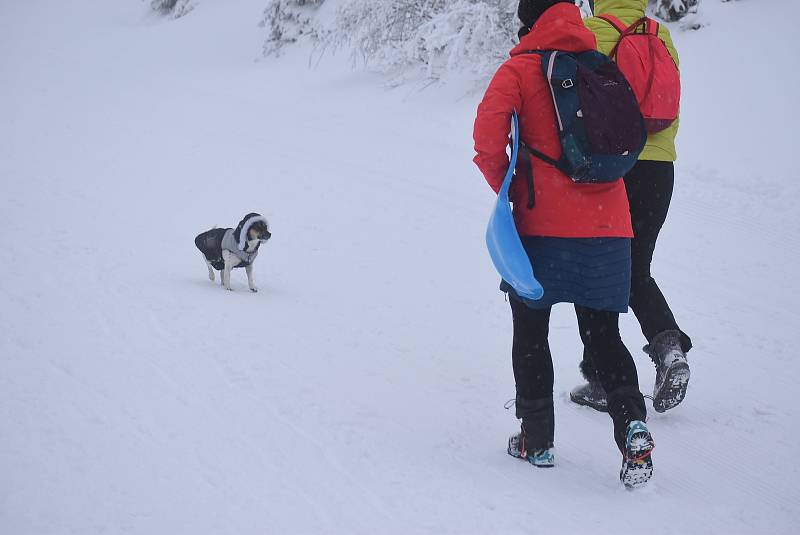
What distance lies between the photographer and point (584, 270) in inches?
103

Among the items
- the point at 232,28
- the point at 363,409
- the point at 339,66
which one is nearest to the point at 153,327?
the point at 363,409

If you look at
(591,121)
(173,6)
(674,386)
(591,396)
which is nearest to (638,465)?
(674,386)

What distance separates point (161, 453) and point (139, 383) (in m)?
0.80

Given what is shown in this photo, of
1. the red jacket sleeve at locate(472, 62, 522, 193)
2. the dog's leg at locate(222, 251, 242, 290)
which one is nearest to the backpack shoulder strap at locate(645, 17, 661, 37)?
the red jacket sleeve at locate(472, 62, 522, 193)

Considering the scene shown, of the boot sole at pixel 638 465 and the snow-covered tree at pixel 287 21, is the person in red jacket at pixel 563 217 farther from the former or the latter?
the snow-covered tree at pixel 287 21

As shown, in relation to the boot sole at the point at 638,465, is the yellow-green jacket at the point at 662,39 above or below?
above

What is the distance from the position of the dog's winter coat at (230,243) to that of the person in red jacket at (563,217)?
3.40m

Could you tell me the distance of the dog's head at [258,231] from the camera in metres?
5.74

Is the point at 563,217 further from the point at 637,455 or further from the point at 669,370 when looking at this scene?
the point at 669,370

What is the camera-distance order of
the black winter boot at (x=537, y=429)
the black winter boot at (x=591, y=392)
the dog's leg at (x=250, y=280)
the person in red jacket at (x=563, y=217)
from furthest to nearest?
the dog's leg at (x=250, y=280) → the black winter boot at (x=591, y=392) → the black winter boot at (x=537, y=429) → the person in red jacket at (x=563, y=217)

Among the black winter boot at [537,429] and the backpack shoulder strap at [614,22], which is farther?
the backpack shoulder strap at [614,22]

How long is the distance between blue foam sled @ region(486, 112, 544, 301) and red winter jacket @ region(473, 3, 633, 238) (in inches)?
2.5

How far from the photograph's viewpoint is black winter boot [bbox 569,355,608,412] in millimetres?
3512

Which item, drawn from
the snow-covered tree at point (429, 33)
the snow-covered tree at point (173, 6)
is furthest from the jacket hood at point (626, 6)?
the snow-covered tree at point (173, 6)
